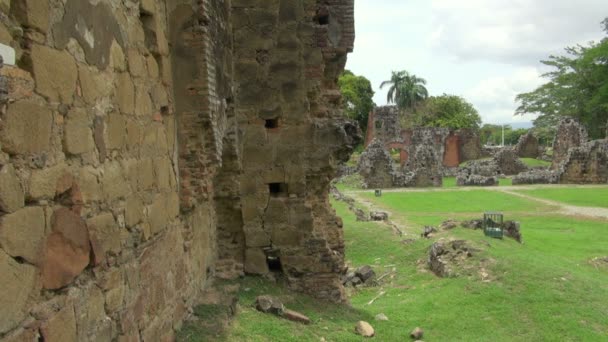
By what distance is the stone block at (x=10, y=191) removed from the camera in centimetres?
241

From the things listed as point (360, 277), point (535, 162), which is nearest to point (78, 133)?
point (360, 277)

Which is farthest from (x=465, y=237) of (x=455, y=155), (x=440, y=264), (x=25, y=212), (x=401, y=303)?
(x=455, y=155)

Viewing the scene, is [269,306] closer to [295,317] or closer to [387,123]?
[295,317]

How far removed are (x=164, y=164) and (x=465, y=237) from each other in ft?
28.9

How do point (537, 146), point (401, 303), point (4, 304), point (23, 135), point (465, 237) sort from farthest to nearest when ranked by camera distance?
1. point (537, 146)
2. point (465, 237)
3. point (401, 303)
4. point (23, 135)
5. point (4, 304)

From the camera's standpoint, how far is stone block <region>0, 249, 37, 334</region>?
2.38 meters

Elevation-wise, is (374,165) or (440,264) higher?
(374,165)

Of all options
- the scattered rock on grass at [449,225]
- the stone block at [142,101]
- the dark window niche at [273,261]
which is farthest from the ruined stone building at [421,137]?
the stone block at [142,101]

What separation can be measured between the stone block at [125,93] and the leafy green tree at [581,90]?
42.6 meters

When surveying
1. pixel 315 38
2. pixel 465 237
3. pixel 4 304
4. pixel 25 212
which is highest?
pixel 315 38

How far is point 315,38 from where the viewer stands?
8.21 metres

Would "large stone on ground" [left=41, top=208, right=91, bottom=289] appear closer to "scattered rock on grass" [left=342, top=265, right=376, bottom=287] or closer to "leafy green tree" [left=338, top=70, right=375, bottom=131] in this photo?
"scattered rock on grass" [left=342, top=265, right=376, bottom=287]

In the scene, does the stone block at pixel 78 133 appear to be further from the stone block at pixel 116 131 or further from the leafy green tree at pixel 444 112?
the leafy green tree at pixel 444 112

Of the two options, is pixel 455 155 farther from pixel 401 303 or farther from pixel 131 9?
pixel 131 9
